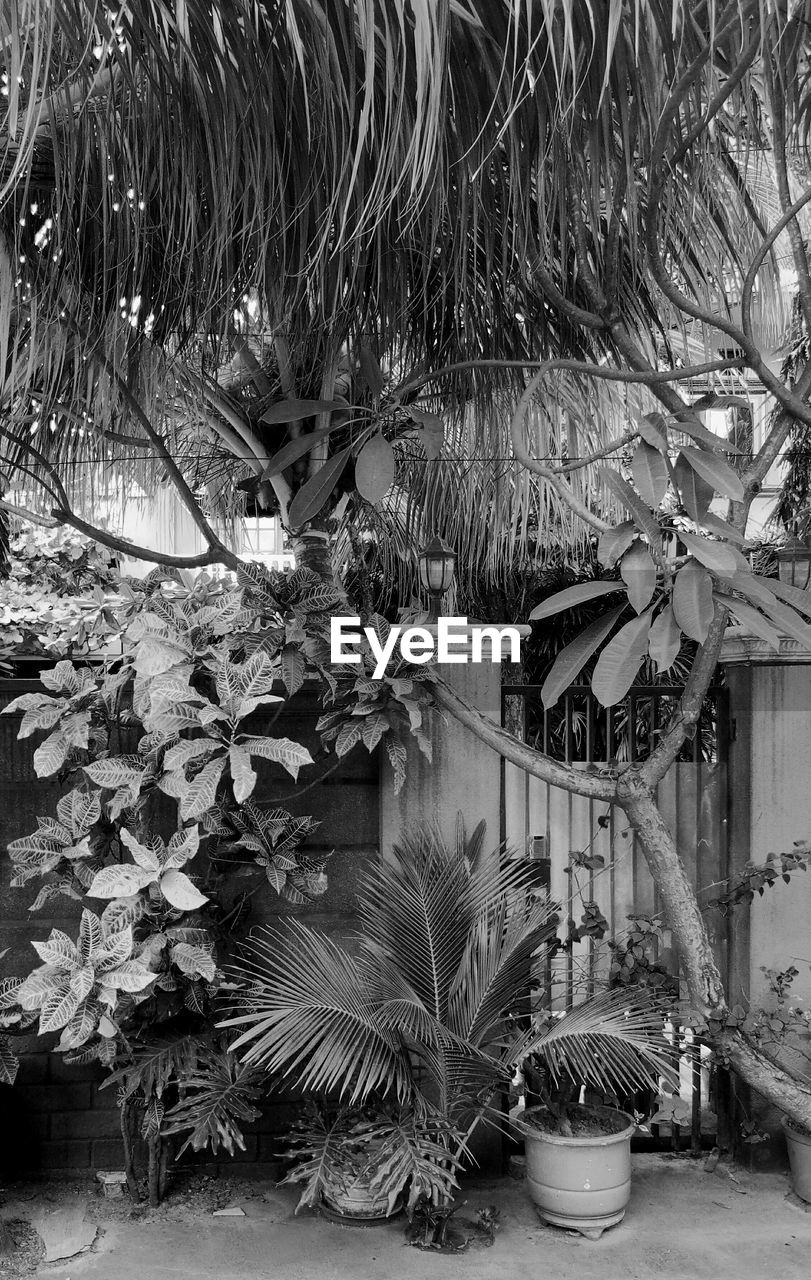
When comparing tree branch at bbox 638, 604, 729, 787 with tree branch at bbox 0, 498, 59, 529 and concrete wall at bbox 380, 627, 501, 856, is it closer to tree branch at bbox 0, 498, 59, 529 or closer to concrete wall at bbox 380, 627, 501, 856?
concrete wall at bbox 380, 627, 501, 856

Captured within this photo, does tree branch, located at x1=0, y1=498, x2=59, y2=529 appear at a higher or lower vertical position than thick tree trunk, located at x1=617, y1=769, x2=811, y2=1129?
higher

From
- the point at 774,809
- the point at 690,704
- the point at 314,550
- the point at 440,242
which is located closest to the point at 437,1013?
the point at 690,704

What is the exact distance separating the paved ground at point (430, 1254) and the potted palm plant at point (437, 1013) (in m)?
0.20

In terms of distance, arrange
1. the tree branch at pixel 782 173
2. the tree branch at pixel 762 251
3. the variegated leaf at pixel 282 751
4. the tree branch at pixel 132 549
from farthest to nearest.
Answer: the tree branch at pixel 132 549 → the variegated leaf at pixel 282 751 → the tree branch at pixel 762 251 → the tree branch at pixel 782 173

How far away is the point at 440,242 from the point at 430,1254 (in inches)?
128

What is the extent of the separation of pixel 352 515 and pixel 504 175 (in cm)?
249

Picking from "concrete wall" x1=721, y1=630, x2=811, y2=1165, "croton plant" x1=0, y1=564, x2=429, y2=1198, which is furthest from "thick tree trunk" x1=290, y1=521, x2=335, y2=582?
"concrete wall" x1=721, y1=630, x2=811, y2=1165

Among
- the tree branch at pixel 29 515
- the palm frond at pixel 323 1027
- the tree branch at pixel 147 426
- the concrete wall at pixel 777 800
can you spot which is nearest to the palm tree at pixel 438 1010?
the palm frond at pixel 323 1027

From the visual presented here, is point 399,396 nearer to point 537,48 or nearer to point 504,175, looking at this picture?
point 504,175

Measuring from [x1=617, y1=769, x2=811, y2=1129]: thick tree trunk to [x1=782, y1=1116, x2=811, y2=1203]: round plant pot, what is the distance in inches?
8.1

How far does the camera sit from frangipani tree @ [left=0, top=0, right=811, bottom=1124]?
248 cm

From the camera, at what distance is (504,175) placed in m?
3.12

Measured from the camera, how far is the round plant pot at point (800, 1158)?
3.38 metres

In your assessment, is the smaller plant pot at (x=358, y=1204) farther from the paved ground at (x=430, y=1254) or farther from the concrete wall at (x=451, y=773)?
the concrete wall at (x=451, y=773)
